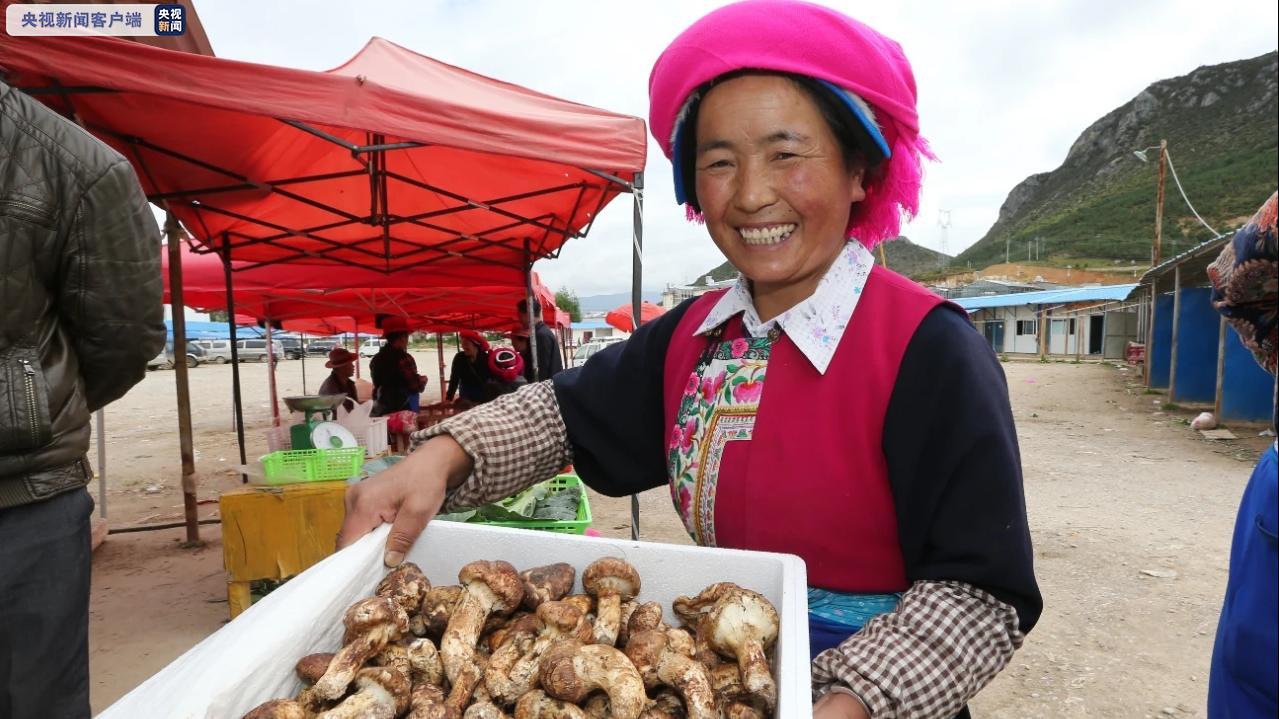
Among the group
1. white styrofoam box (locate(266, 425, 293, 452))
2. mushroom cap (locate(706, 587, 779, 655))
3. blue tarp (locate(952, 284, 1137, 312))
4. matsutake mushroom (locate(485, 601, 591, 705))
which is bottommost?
white styrofoam box (locate(266, 425, 293, 452))

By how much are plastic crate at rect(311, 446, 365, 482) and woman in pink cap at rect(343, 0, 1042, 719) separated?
269 centimetres

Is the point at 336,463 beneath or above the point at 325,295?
beneath

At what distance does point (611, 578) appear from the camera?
123cm

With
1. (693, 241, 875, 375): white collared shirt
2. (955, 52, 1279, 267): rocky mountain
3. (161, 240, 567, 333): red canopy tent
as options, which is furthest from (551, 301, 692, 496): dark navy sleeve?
(161, 240, 567, 333): red canopy tent

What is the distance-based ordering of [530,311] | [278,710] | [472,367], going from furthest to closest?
1. [472,367]
2. [530,311]
3. [278,710]

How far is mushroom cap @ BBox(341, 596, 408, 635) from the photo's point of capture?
3.60ft

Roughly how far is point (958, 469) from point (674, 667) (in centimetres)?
53

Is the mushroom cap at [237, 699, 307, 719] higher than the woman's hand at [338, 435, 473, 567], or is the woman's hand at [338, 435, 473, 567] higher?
the woman's hand at [338, 435, 473, 567]

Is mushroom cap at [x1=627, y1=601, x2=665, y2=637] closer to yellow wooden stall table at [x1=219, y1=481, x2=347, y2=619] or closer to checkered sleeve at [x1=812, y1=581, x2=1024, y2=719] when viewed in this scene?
checkered sleeve at [x1=812, y1=581, x2=1024, y2=719]

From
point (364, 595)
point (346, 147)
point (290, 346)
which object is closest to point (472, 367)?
point (346, 147)

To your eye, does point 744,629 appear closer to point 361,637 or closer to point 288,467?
point 361,637

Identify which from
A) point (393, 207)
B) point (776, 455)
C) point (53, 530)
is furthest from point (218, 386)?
point (776, 455)

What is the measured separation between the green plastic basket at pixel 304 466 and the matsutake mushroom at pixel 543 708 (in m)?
3.20

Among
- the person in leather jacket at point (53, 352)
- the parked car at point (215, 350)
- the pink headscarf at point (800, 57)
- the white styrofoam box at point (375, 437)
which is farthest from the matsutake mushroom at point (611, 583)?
the parked car at point (215, 350)
